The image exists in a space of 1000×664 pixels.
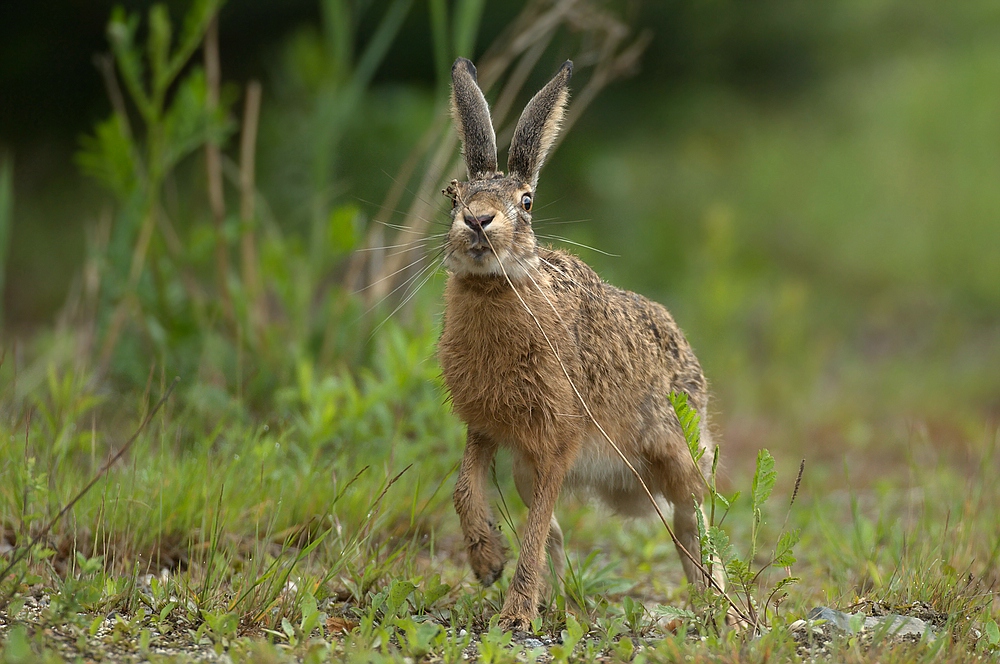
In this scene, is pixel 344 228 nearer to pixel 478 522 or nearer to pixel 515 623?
pixel 478 522

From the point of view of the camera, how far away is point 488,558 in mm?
3479

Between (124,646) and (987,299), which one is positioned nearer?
(124,646)

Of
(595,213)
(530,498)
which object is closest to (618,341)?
(530,498)

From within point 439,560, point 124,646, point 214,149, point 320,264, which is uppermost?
point 214,149

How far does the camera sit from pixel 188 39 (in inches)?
195

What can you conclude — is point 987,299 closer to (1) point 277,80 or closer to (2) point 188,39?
(1) point 277,80

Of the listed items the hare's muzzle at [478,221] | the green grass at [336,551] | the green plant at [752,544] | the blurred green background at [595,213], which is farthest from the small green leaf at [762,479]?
the blurred green background at [595,213]

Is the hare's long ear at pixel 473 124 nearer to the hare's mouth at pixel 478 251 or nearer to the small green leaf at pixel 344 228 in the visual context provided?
the hare's mouth at pixel 478 251

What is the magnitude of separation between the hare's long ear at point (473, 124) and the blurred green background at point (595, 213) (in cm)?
131

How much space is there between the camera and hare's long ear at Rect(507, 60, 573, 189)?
11.8 ft

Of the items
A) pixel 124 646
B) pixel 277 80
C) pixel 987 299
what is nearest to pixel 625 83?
pixel 277 80

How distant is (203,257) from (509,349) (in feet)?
7.46

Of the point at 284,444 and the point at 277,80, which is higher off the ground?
the point at 277,80

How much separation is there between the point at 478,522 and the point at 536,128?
1.30 meters
